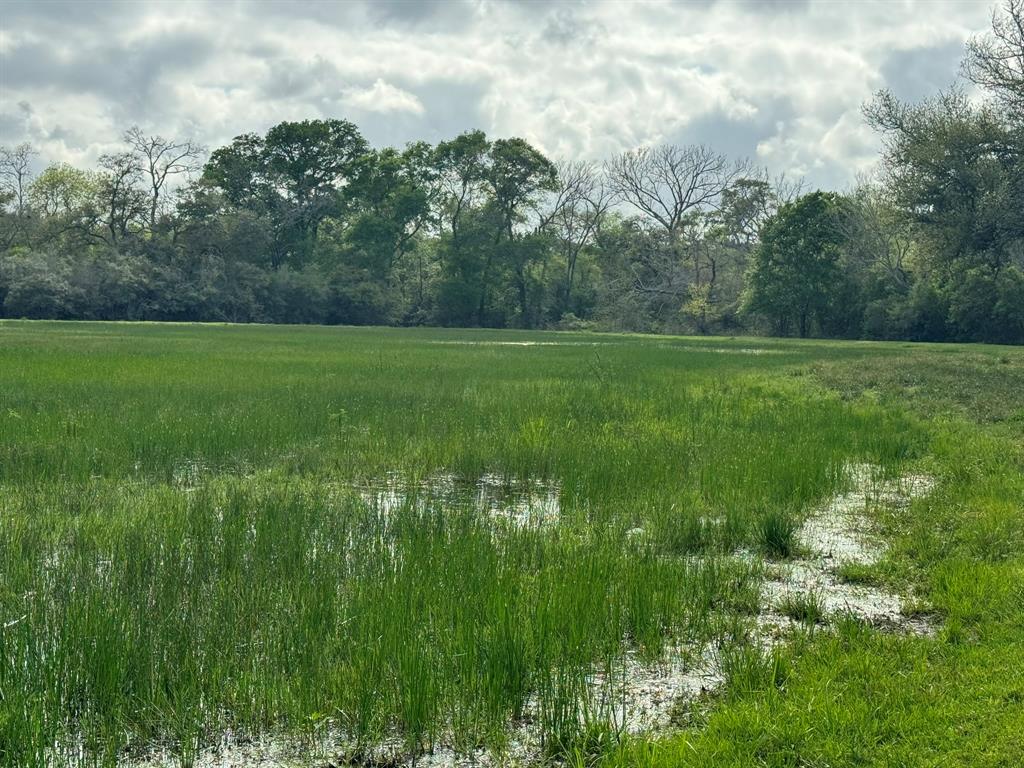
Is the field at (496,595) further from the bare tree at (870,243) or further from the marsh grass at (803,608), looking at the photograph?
the bare tree at (870,243)

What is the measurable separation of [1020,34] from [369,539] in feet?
92.2

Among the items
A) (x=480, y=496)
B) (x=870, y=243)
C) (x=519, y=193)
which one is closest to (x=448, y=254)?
(x=519, y=193)

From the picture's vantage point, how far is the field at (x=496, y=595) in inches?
133

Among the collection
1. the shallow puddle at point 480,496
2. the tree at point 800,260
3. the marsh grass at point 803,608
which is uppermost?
the tree at point 800,260

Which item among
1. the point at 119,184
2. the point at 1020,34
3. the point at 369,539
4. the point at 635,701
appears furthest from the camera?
the point at 119,184

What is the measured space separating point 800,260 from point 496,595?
60100 mm

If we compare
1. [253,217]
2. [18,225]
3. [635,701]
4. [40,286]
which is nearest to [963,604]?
[635,701]

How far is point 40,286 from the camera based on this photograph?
188ft

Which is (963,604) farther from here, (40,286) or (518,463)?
(40,286)

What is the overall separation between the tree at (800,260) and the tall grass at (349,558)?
48416mm

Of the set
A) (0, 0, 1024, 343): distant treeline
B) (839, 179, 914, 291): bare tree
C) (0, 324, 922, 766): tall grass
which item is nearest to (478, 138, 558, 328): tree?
(0, 0, 1024, 343): distant treeline

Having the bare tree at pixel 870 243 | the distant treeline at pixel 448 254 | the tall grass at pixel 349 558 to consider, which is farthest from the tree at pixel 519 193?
the tall grass at pixel 349 558

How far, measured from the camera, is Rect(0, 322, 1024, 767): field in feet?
11.1

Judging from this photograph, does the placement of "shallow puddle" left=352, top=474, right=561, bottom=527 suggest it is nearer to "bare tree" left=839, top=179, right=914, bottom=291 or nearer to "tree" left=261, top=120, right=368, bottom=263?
"bare tree" left=839, top=179, right=914, bottom=291
